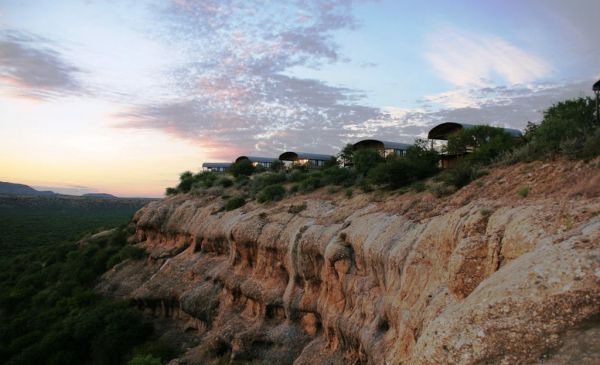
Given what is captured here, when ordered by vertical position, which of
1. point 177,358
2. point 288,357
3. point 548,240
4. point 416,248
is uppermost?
point 548,240

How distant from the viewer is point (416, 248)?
10.7 m

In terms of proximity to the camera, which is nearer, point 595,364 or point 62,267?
point 595,364

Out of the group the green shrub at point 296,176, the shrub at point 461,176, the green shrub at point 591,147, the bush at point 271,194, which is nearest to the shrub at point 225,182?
the green shrub at point 296,176

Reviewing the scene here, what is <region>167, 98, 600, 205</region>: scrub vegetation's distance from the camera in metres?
12.2

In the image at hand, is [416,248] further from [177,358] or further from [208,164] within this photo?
[208,164]

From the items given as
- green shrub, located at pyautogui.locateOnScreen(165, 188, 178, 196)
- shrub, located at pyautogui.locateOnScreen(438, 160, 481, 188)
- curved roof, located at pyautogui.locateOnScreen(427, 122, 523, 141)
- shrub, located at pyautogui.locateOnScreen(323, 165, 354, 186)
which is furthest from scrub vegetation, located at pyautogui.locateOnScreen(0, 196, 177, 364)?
curved roof, located at pyautogui.locateOnScreen(427, 122, 523, 141)

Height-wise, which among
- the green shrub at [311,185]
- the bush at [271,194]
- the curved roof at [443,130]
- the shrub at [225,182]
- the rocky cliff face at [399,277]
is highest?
the curved roof at [443,130]

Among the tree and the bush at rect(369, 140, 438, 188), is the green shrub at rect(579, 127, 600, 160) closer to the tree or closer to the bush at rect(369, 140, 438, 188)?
the bush at rect(369, 140, 438, 188)

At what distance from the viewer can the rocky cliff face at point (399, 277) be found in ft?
16.6

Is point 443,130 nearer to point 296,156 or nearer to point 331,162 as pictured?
point 331,162

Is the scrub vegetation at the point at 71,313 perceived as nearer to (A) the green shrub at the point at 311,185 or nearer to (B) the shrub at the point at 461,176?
(A) the green shrub at the point at 311,185

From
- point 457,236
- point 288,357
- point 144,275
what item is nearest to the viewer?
point 457,236

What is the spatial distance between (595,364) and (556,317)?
0.71m

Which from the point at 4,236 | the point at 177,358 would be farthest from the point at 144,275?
the point at 4,236
